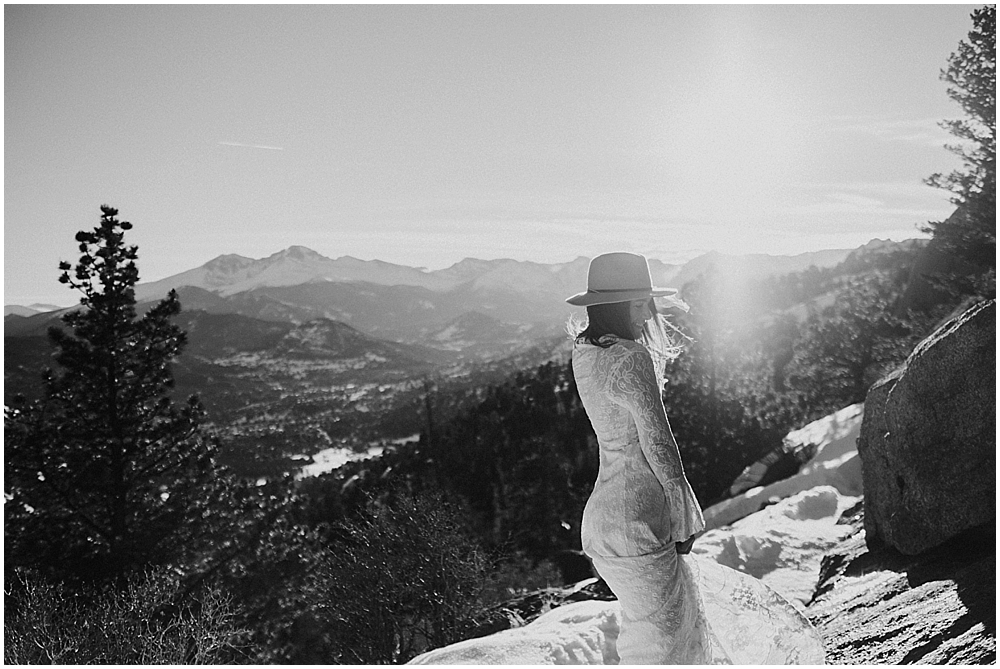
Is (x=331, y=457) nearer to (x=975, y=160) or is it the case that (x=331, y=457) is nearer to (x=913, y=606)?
(x=975, y=160)

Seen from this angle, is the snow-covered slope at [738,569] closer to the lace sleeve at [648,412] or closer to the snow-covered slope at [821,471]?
the snow-covered slope at [821,471]

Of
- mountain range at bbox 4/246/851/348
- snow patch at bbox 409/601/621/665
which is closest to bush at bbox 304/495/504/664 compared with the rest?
mountain range at bbox 4/246/851/348

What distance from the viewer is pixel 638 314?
6.41 ft

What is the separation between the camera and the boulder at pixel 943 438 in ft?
10.8

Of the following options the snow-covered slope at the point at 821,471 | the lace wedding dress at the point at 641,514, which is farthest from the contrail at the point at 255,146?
the lace wedding dress at the point at 641,514

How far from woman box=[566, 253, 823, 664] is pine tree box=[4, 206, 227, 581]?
773 cm

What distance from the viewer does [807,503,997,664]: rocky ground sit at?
106 inches

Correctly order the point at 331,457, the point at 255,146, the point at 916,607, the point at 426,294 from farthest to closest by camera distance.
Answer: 1. the point at 426,294
2. the point at 331,457
3. the point at 255,146
4. the point at 916,607

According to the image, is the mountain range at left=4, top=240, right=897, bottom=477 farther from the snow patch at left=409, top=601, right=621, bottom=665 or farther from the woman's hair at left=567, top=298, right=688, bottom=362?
the snow patch at left=409, top=601, right=621, bottom=665

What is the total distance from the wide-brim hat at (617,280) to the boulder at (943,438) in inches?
85.5

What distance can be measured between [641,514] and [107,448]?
8.46 meters

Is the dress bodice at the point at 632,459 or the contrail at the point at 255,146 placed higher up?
the contrail at the point at 255,146

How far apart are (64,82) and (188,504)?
5.24 metres

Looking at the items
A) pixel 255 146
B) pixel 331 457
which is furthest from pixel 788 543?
pixel 331 457
